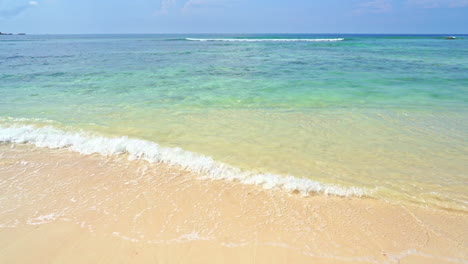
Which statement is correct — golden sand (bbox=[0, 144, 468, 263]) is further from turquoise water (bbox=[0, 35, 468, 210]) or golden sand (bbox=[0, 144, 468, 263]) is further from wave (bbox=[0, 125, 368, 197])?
turquoise water (bbox=[0, 35, 468, 210])

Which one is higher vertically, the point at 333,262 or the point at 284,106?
the point at 284,106

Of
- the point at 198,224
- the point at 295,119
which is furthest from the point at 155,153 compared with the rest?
the point at 295,119

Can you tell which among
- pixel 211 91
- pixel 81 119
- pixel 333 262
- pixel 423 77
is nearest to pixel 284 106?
pixel 211 91

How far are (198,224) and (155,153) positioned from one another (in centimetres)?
222

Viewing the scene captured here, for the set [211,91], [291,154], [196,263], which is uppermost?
[211,91]

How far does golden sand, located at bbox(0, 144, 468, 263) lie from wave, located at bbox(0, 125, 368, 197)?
0.19 meters

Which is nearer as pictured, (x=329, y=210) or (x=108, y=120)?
(x=329, y=210)

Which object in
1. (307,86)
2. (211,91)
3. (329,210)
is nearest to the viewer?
(329,210)

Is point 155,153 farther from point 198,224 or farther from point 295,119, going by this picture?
point 295,119

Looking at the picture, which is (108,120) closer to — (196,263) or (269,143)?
(269,143)

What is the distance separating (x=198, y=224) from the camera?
3309 millimetres

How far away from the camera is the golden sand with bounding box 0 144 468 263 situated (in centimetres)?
287

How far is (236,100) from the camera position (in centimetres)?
962

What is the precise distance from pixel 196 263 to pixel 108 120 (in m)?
5.60
